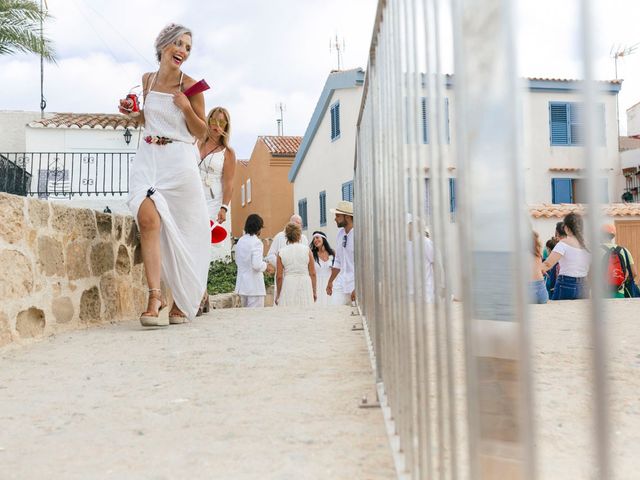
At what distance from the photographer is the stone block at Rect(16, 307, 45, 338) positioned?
3.83m

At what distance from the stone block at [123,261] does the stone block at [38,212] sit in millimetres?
1095

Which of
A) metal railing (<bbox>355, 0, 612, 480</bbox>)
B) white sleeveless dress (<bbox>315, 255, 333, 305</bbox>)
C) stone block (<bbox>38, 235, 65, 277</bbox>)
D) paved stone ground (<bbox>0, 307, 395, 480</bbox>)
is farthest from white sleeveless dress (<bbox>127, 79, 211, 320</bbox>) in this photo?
white sleeveless dress (<bbox>315, 255, 333, 305</bbox>)

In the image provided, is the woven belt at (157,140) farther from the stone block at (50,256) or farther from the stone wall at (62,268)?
the stone block at (50,256)

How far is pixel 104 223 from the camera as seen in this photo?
510cm

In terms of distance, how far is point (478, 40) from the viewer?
0.79 meters

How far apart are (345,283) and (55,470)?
5.99 metres

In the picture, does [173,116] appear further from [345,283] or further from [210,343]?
[345,283]

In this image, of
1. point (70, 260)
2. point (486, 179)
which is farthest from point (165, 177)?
point (486, 179)

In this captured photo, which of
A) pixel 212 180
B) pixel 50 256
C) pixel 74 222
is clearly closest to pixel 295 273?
pixel 212 180

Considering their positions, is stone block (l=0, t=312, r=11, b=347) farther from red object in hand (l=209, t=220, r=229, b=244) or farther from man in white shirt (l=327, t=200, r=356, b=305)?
man in white shirt (l=327, t=200, r=356, b=305)

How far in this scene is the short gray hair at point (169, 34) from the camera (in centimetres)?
471

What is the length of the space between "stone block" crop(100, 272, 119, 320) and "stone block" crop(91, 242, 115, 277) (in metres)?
0.06

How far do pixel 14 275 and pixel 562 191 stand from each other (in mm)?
3575

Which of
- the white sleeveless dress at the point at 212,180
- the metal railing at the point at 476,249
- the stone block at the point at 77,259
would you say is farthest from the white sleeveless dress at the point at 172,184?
the metal railing at the point at 476,249
